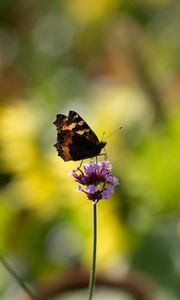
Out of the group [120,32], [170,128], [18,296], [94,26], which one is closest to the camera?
[18,296]

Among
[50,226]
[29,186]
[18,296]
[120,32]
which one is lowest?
[18,296]

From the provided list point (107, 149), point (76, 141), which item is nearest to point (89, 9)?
point (107, 149)

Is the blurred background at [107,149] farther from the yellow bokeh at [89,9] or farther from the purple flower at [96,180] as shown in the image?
the purple flower at [96,180]

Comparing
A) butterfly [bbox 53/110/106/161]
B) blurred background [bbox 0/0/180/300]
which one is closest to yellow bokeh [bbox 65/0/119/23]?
blurred background [bbox 0/0/180/300]

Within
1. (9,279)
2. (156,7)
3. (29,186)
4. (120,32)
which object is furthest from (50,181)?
(156,7)

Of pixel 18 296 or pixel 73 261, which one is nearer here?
pixel 18 296

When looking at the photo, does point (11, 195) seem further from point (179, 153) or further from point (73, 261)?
point (179, 153)

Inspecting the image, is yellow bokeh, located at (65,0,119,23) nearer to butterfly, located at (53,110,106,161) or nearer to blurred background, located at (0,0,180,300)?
blurred background, located at (0,0,180,300)

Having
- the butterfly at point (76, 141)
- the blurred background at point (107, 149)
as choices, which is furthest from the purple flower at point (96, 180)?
the blurred background at point (107, 149)
